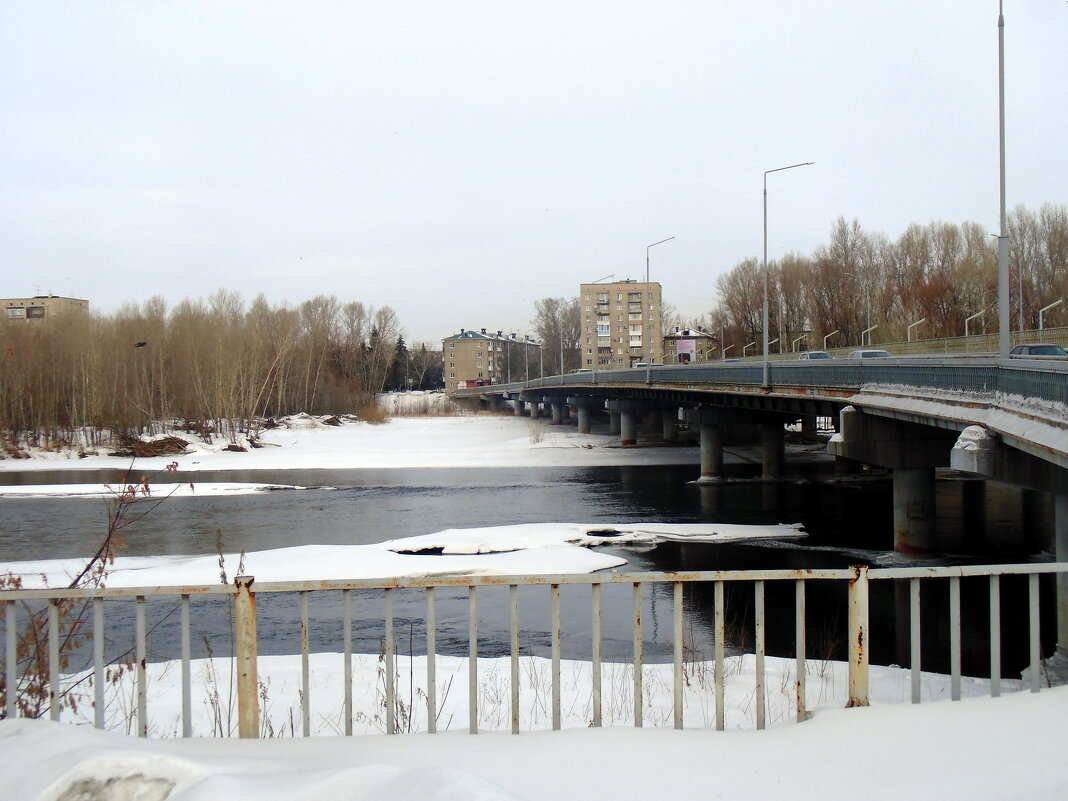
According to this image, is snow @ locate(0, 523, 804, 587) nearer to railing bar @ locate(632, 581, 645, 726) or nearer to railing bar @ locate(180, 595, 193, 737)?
railing bar @ locate(180, 595, 193, 737)

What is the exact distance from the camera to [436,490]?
40.6 metres

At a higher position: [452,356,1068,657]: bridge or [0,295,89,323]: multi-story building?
[0,295,89,323]: multi-story building

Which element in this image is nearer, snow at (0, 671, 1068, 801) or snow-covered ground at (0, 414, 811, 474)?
snow at (0, 671, 1068, 801)

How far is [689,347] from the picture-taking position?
102 metres

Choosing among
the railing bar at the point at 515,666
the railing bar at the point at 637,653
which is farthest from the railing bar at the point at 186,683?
the railing bar at the point at 637,653

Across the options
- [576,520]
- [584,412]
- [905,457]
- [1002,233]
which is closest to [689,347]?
[584,412]

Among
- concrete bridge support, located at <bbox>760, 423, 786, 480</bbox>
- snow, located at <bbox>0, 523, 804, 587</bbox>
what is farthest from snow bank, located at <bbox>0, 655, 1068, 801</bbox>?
concrete bridge support, located at <bbox>760, 423, 786, 480</bbox>

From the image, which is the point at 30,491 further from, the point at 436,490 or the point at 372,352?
the point at 372,352

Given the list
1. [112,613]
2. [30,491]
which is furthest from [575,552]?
[30,491]

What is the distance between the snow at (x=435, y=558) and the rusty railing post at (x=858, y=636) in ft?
44.2

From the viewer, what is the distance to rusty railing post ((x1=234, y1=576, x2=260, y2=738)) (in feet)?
17.4

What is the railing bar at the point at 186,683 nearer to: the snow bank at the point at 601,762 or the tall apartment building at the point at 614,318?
the snow bank at the point at 601,762

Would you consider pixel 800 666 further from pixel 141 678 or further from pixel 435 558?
pixel 435 558

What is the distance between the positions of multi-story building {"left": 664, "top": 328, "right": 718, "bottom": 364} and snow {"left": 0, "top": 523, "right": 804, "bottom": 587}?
225ft
